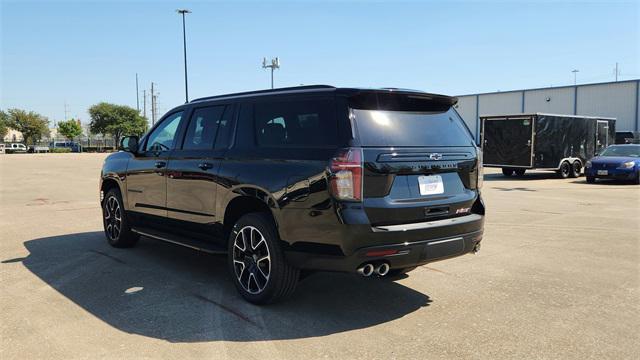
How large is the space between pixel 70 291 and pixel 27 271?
1.13m

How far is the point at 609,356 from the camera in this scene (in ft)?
11.8

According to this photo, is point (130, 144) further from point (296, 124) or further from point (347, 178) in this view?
point (347, 178)

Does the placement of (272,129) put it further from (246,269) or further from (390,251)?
(390,251)

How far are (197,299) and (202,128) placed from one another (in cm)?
181

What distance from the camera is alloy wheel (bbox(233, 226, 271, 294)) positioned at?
14.8ft

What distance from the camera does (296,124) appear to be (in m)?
4.52

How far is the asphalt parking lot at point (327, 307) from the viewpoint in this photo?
370cm

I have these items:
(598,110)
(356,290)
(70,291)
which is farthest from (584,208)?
(598,110)

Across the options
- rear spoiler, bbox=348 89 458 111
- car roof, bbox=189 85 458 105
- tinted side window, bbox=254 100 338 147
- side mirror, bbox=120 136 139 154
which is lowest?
side mirror, bbox=120 136 139 154

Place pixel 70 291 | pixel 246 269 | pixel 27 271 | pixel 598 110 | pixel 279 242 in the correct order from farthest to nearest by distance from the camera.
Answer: pixel 598 110, pixel 27 271, pixel 70 291, pixel 246 269, pixel 279 242

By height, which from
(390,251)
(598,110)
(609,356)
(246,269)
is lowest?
(609,356)

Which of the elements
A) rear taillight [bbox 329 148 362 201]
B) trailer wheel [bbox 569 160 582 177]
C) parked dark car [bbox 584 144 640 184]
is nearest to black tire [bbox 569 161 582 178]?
trailer wheel [bbox 569 160 582 177]

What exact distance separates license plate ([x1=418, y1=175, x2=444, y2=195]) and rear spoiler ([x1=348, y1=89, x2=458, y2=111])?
0.62 meters

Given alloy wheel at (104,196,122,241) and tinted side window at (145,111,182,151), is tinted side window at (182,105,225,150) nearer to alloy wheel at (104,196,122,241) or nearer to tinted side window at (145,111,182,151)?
tinted side window at (145,111,182,151)
